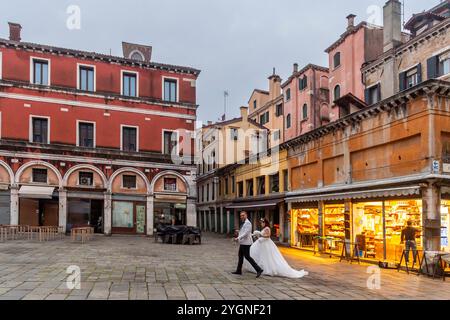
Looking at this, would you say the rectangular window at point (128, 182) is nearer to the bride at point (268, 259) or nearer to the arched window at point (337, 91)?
the arched window at point (337, 91)

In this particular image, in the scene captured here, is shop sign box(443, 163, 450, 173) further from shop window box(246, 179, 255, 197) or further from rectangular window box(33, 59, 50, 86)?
rectangular window box(33, 59, 50, 86)

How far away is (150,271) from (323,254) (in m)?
9.60

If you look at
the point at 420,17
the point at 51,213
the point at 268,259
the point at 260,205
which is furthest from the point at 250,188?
the point at 268,259

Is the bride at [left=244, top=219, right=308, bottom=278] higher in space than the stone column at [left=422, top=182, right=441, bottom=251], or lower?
lower

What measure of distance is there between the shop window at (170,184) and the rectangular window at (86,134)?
5.55m

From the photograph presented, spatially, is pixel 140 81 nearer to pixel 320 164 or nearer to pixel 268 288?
pixel 320 164

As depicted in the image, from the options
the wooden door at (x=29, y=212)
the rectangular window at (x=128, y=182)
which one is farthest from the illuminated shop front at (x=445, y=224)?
the wooden door at (x=29, y=212)

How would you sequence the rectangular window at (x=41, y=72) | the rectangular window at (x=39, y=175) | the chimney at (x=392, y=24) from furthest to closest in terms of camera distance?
the rectangular window at (x=41, y=72)
the rectangular window at (x=39, y=175)
the chimney at (x=392, y=24)

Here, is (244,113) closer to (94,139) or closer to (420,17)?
(94,139)

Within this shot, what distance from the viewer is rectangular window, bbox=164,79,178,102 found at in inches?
1160

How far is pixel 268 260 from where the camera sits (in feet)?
36.6

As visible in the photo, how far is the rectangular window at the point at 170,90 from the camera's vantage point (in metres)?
29.5

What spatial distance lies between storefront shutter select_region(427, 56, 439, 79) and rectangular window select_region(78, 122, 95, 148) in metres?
20.4

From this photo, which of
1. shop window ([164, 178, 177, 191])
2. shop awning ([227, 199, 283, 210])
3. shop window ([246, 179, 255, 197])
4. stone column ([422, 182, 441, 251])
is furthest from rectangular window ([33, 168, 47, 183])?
stone column ([422, 182, 441, 251])
